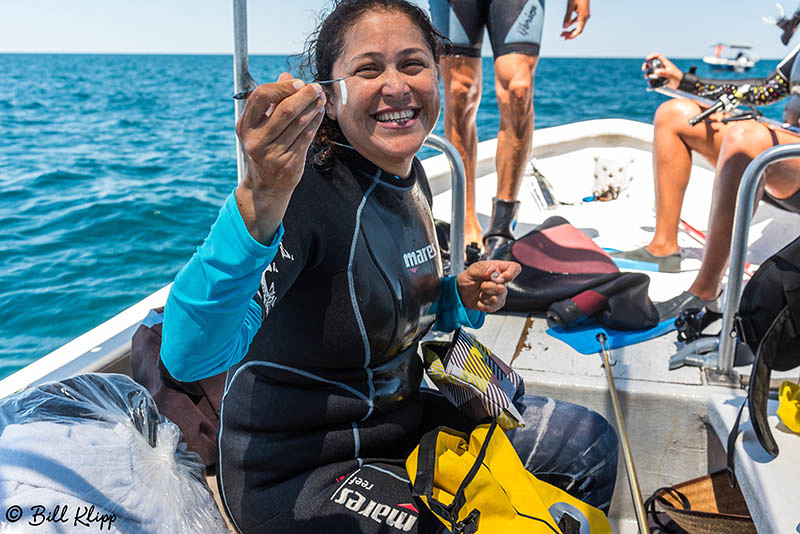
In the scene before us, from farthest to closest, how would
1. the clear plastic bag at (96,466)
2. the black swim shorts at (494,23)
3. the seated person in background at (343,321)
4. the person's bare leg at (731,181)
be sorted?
the black swim shorts at (494,23), the person's bare leg at (731,181), the seated person in background at (343,321), the clear plastic bag at (96,466)

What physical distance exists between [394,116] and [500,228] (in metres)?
1.84

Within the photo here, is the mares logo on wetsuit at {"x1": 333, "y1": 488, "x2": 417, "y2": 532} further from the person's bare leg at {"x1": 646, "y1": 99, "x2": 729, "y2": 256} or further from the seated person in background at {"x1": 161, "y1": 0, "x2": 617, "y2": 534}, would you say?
the person's bare leg at {"x1": 646, "y1": 99, "x2": 729, "y2": 256}

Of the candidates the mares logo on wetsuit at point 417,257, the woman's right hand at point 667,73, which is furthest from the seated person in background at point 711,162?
the mares logo on wetsuit at point 417,257

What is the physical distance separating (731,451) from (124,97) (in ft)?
98.0

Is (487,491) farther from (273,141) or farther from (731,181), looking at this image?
(731,181)

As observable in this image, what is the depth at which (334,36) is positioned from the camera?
140 cm

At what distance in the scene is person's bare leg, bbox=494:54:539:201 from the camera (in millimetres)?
3088

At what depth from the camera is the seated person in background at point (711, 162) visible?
2.55 m

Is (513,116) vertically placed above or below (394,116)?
below

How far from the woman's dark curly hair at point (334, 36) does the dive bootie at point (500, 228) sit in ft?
5.38

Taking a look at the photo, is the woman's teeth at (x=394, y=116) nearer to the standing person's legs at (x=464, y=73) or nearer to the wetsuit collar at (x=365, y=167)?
the wetsuit collar at (x=365, y=167)

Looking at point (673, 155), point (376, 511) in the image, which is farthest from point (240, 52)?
point (673, 155)

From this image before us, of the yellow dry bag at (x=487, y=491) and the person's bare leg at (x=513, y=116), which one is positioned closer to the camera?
the yellow dry bag at (x=487, y=491)

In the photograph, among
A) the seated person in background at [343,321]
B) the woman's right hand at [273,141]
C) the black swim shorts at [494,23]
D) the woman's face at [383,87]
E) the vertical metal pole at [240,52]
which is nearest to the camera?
the woman's right hand at [273,141]
